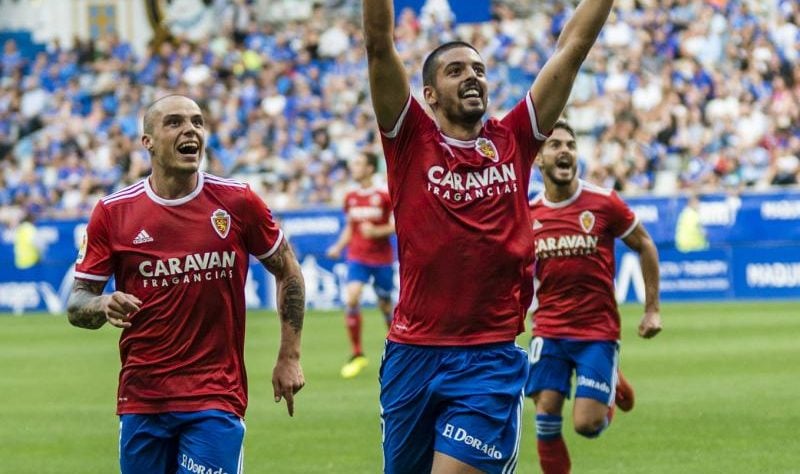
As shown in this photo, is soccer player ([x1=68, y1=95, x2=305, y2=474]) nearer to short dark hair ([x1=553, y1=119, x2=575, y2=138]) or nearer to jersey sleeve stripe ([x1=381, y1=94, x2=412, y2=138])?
jersey sleeve stripe ([x1=381, y1=94, x2=412, y2=138])

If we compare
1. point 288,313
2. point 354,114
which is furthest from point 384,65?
point 354,114

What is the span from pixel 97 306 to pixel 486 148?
6.07 ft

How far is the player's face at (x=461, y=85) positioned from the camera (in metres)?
6.93

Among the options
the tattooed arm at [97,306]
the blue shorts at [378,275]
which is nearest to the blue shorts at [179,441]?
the tattooed arm at [97,306]

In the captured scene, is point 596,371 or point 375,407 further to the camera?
point 375,407

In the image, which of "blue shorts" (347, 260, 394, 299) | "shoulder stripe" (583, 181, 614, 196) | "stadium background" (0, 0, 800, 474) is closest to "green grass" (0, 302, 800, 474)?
"stadium background" (0, 0, 800, 474)

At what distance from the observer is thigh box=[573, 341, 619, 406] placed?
33.9 ft

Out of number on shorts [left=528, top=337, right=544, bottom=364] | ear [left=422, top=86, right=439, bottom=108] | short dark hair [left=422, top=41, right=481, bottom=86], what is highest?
short dark hair [left=422, top=41, right=481, bottom=86]

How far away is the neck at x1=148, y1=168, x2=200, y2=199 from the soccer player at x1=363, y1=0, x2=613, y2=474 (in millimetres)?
942

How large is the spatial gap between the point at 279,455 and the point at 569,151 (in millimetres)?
3671

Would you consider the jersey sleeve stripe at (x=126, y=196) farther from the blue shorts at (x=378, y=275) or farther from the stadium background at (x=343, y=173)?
the blue shorts at (x=378, y=275)

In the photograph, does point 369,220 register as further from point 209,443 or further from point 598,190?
point 209,443

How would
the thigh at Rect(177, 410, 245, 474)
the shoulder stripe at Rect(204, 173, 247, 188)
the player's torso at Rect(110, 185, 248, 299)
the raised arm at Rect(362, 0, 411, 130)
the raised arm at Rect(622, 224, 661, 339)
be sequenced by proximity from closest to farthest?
the raised arm at Rect(362, 0, 411, 130), the thigh at Rect(177, 410, 245, 474), the player's torso at Rect(110, 185, 248, 299), the shoulder stripe at Rect(204, 173, 247, 188), the raised arm at Rect(622, 224, 661, 339)

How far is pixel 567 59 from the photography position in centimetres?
702
